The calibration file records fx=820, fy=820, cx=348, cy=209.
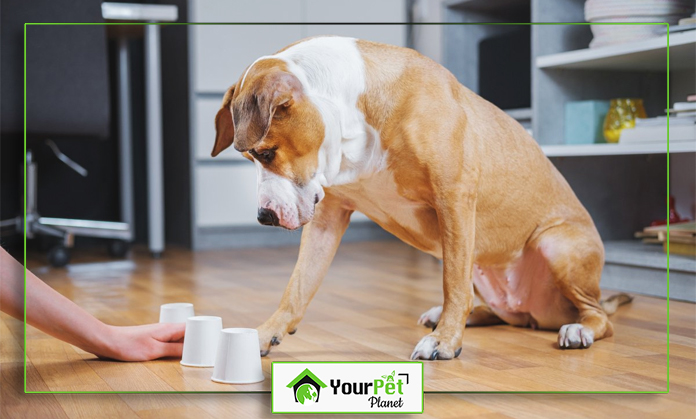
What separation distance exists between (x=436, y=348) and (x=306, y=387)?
30 cm

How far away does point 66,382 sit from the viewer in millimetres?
1146

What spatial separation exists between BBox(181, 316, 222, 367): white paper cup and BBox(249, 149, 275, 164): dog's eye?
0.85 ft

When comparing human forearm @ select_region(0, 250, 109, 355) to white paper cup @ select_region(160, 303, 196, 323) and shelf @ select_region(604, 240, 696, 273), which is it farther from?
shelf @ select_region(604, 240, 696, 273)

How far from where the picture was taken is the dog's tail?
1678 mm

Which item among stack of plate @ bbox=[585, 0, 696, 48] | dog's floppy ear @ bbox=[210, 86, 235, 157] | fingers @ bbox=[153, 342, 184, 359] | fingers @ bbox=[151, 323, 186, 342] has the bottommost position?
fingers @ bbox=[153, 342, 184, 359]

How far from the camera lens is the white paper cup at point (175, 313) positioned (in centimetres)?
130

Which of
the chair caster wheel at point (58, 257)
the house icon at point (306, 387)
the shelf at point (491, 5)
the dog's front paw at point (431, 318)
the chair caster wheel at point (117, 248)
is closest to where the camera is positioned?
the house icon at point (306, 387)

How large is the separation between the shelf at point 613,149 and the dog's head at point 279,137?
1.49 feet

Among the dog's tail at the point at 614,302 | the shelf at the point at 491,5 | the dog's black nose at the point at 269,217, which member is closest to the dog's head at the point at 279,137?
the dog's black nose at the point at 269,217

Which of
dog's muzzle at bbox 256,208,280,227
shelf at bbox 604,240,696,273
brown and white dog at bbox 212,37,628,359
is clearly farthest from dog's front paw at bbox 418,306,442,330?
dog's muzzle at bbox 256,208,280,227

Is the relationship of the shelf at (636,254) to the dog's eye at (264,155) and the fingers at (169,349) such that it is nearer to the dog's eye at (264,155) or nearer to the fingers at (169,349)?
the dog's eye at (264,155)

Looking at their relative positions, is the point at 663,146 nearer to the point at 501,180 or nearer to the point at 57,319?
the point at 501,180

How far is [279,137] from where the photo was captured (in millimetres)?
1080

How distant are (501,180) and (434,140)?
0.25 m
